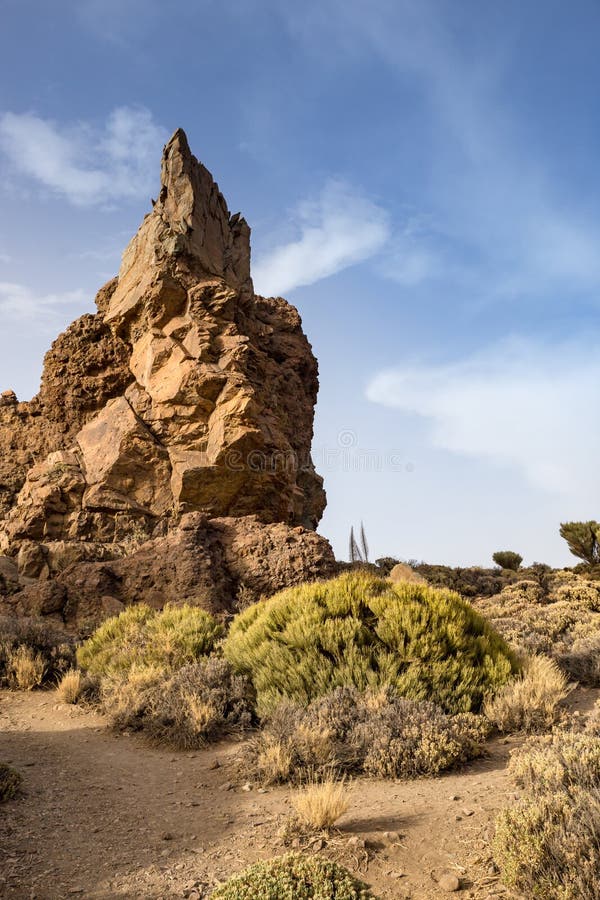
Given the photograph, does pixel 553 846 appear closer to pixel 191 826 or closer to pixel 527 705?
pixel 191 826

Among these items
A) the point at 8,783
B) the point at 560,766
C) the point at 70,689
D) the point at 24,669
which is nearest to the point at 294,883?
the point at 560,766

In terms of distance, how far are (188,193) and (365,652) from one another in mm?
15163

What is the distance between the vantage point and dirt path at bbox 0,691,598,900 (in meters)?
3.55

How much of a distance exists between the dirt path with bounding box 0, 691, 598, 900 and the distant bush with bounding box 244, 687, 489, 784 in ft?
0.50

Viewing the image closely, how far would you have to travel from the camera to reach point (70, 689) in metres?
8.20

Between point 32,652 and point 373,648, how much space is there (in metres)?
5.75

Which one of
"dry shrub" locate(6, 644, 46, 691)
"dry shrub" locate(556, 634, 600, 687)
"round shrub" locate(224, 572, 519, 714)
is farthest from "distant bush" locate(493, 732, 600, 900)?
"dry shrub" locate(6, 644, 46, 691)

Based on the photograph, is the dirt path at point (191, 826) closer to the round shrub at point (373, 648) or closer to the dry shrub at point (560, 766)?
the dry shrub at point (560, 766)

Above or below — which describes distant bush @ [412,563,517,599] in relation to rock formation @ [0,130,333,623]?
below

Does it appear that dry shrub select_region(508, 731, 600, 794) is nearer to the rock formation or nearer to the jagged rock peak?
the rock formation

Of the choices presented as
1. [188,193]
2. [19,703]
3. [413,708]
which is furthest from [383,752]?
[188,193]

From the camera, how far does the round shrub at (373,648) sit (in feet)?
22.0

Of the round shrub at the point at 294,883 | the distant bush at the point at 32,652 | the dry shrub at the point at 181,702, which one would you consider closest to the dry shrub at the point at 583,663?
the dry shrub at the point at 181,702

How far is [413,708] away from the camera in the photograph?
18.9ft
